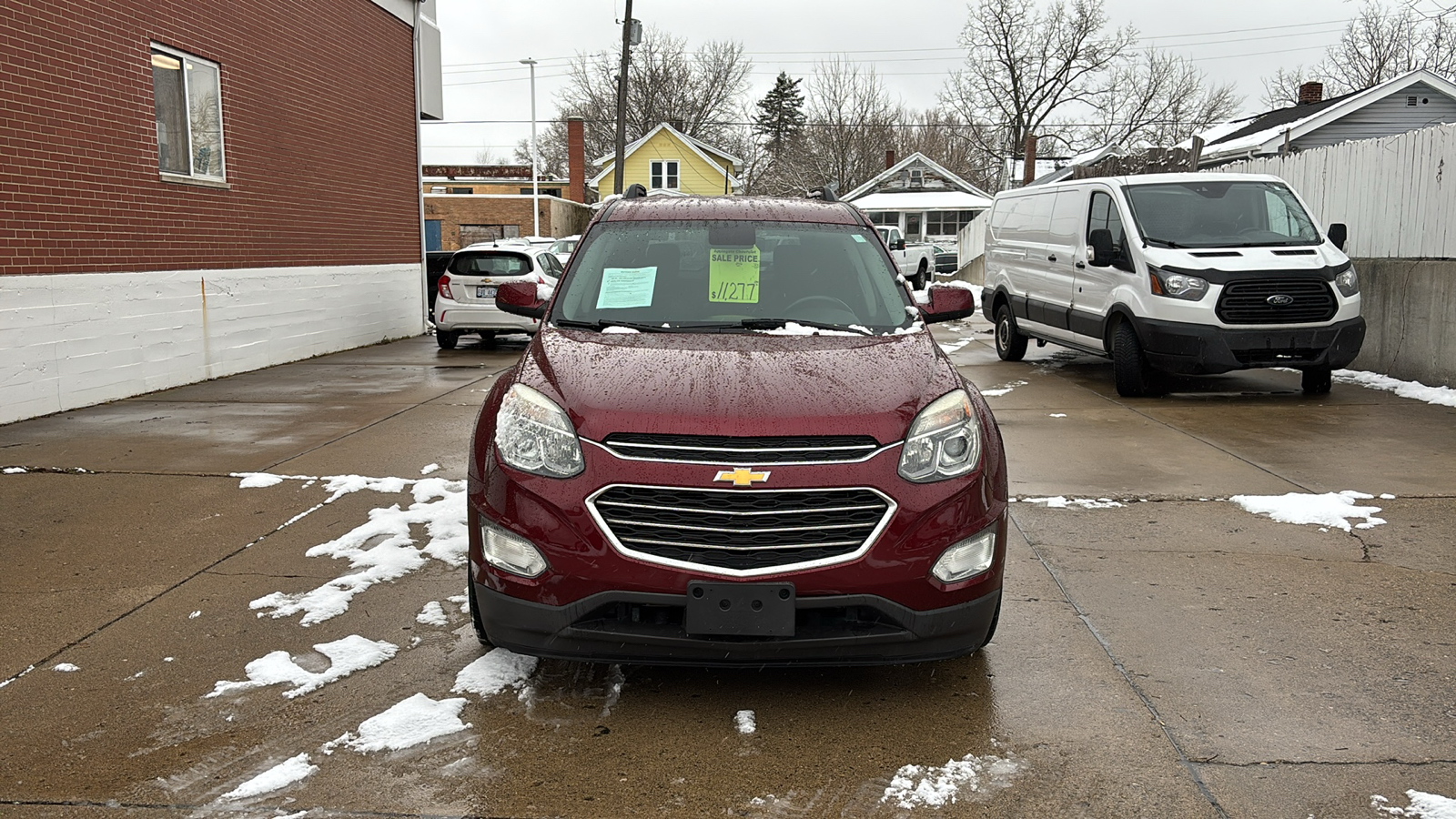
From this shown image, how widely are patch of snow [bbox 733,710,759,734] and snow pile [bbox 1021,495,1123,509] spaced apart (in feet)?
10.9

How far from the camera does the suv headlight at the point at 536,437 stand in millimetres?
3463

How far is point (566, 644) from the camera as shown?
3.45 m

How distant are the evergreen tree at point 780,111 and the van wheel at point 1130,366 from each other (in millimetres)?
69771

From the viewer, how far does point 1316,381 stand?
34.1 ft

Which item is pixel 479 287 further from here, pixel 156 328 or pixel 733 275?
pixel 733 275

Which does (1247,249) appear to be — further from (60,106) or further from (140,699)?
(60,106)

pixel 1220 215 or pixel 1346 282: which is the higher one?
pixel 1220 215

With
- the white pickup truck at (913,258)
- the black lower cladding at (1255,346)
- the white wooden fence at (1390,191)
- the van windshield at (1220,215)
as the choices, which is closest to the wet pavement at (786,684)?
the black lower cladding at (1255,346)

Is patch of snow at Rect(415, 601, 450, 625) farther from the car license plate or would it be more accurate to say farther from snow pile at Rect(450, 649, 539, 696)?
the car license plate

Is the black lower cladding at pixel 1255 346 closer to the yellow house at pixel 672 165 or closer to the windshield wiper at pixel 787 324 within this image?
the windshield wiper at pixel 787 324

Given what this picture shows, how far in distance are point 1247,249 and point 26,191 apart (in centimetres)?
1065

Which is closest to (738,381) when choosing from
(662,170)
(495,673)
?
(495,673)

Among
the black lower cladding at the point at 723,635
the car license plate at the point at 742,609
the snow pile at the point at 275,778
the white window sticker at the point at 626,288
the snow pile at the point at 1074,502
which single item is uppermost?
the white window sticker at the point at 626,288

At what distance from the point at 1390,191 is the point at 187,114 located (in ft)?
42.2
